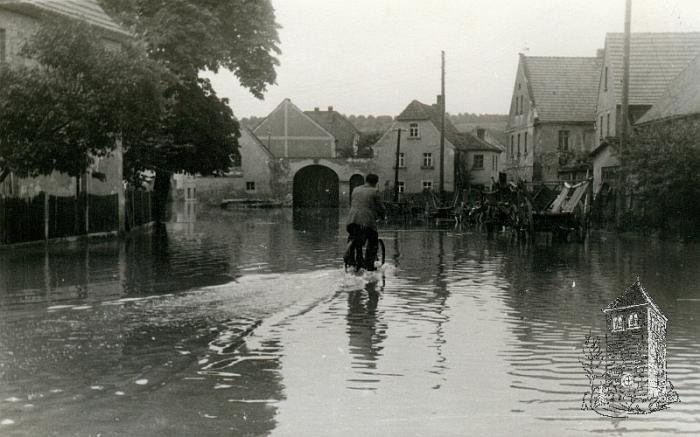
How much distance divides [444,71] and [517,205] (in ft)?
80.0

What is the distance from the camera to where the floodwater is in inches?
207

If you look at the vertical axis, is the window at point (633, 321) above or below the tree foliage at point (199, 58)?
below

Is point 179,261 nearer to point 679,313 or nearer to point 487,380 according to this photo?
point 679,313

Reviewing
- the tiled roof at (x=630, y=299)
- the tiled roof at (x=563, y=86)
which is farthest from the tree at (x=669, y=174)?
the tiled roof at (x=563, y=86)

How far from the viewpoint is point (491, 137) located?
99750 millimetres

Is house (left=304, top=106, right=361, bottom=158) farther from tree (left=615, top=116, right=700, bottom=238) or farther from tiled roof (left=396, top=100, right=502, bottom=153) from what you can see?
tree (left=615, top=116, right=700, bottom=238)

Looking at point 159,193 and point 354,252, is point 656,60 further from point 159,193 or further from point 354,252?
point 354,252

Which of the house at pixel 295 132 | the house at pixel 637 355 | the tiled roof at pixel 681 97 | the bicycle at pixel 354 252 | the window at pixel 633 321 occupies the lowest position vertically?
the house at pixel 637 355

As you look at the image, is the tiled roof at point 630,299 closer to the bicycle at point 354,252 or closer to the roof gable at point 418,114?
the bicycle at point 354,252

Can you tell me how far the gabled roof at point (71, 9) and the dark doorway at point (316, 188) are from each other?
148 feet

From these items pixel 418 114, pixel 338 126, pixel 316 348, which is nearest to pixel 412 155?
→ pixel 418 114

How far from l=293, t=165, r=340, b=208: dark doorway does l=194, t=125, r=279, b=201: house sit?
2.09m

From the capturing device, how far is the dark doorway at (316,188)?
71125 mm

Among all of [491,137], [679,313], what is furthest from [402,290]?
[491,137]
